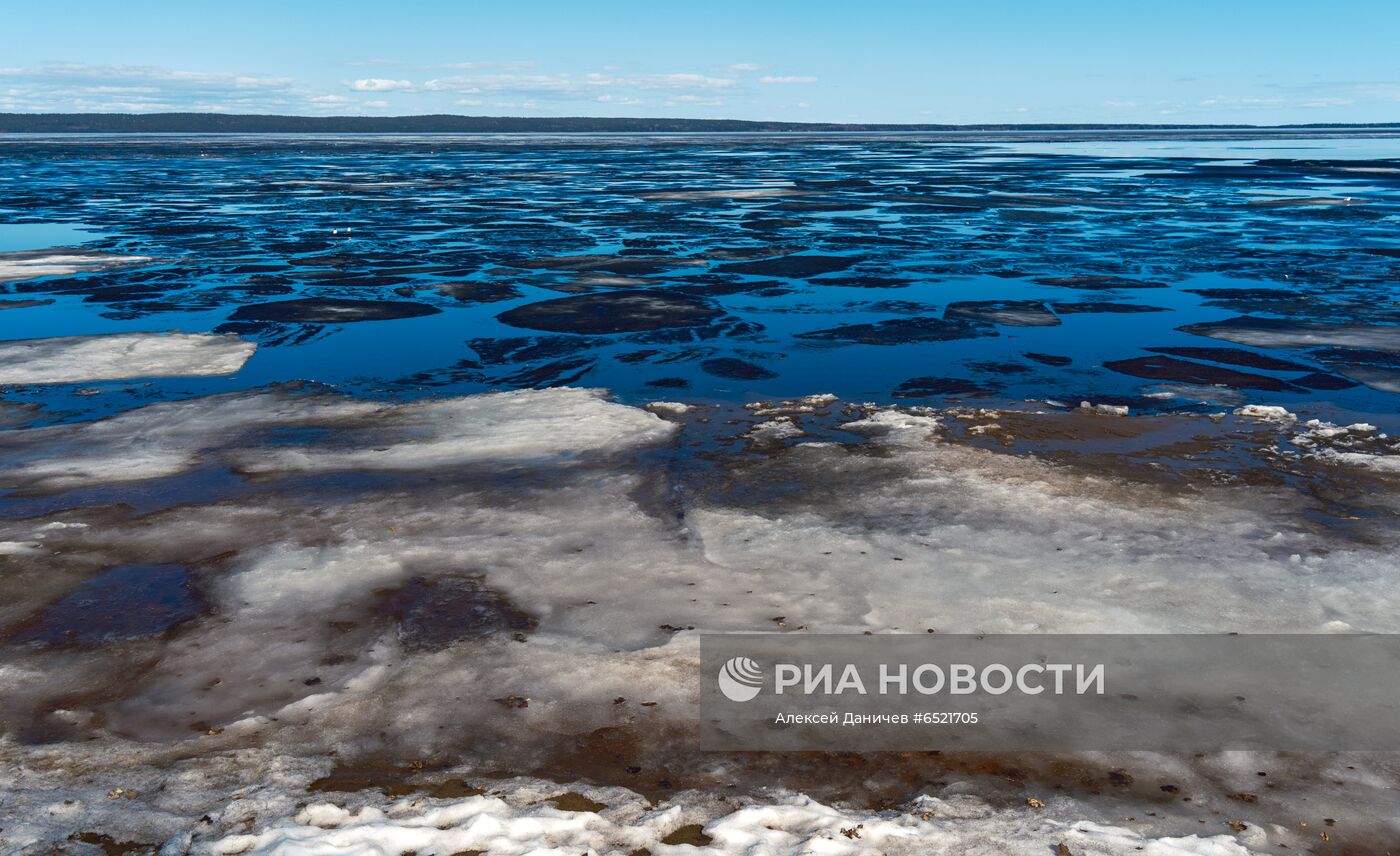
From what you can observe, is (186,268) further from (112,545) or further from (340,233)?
(112,545)

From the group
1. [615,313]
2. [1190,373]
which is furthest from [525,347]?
[1190,373]

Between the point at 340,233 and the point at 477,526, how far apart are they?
1938 centimetres

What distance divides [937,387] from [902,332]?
2935 millimetres

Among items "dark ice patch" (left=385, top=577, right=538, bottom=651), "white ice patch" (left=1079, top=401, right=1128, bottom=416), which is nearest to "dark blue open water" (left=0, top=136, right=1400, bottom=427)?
"white ice patch" (left=1079, top=401, right=1128, bottom=416)

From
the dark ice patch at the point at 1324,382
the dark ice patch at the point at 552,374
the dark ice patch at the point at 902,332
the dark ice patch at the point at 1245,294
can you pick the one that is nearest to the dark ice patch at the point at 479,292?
the dark ice patch at the point at 552,374

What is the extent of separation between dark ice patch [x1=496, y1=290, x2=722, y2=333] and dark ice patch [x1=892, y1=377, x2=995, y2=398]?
392 centimetres

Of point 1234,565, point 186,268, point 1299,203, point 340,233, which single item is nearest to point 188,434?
point 1234,565

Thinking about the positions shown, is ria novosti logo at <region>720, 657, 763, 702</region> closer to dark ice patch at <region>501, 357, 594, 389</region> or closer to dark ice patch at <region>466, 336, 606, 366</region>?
dark ice patch at <region>501, 357, 594, 389</region>

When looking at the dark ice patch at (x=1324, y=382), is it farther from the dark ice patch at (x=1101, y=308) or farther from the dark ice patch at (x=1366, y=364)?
the dark ice patch at (x=1101, y=308)

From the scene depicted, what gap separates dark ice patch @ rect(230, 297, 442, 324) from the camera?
15.6m

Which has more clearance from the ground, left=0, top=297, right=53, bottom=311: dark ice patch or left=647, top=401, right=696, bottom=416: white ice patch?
left=647, top=401, right=696, bottom=416: white ice patch

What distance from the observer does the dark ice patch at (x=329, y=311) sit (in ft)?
51.2

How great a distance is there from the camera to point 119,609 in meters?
6.30

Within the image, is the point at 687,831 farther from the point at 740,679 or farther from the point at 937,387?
the point at 937,387
